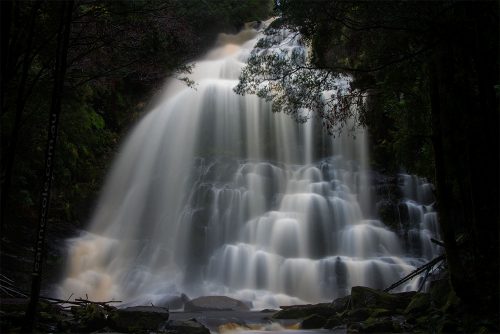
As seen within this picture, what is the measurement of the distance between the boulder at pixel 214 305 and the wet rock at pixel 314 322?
303 cm

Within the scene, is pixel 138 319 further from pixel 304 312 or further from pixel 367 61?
pixel 367 61

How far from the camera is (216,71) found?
28.8m

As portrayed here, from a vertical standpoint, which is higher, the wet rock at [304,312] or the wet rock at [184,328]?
the wet rock at [304,312]

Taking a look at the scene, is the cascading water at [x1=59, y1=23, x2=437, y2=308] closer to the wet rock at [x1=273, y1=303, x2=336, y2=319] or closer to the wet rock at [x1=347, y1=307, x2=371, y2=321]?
the wet rock at [x1=273, y1=303, x2=336, y2=319]

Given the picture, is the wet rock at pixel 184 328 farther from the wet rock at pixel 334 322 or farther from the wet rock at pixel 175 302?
the wet rock at pixel 175 302

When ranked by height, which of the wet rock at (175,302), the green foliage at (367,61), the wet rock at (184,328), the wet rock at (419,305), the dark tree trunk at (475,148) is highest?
the green foliage at (367,61)

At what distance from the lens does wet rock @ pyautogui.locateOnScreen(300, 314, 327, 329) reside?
373 inches

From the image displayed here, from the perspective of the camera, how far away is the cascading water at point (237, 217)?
48.4 ft

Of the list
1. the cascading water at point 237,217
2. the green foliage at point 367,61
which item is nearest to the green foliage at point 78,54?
the green foliage at point 367,61

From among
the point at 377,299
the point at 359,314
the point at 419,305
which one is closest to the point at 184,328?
→ the point at 359,314

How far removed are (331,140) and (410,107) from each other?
12965mm

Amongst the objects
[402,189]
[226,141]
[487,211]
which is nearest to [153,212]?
[226,141]

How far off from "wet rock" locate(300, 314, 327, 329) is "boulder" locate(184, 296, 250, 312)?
303cm

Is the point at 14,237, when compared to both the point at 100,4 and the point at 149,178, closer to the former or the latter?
the point at 149,178
